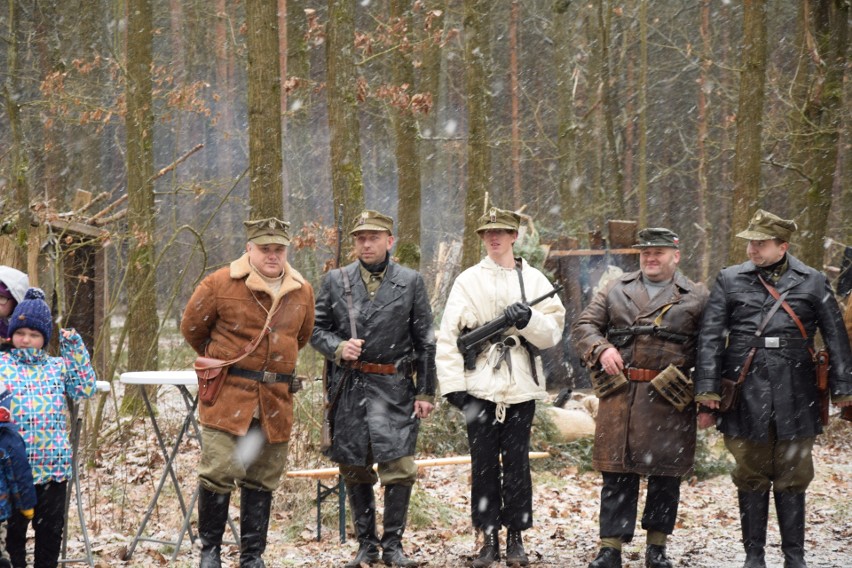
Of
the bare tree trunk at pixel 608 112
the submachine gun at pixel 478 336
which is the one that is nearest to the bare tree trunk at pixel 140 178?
the submachine gun at pixel 478 336

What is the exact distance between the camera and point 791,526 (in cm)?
681

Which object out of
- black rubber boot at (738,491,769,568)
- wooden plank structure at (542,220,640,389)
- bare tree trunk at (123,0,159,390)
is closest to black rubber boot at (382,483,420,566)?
black rubber boot at (738,491,769,568)

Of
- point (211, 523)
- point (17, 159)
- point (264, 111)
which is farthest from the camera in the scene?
point (17, 159)

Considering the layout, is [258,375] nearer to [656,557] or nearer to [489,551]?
[489,551]

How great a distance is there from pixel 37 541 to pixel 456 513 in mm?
4069

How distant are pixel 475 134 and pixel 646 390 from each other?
8155mm

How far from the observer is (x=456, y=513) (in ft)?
30.1

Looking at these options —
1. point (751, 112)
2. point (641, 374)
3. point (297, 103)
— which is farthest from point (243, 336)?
point (297, 103)

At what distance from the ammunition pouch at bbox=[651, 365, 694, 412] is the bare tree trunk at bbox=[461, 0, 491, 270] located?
7.19 m

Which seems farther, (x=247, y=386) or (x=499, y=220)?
(x=499, y=220)

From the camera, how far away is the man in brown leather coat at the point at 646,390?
22.2 ft

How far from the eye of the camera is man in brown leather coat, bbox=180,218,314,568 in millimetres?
6492

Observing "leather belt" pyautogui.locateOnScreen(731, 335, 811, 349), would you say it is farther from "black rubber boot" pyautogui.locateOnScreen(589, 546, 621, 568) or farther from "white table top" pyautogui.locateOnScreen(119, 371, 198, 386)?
"white table top" pyautogui.locateOnScreen(119, 371, 198, 386)

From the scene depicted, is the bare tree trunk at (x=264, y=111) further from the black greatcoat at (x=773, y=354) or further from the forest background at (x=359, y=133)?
the black greatcoat at (x=773, y=354)
